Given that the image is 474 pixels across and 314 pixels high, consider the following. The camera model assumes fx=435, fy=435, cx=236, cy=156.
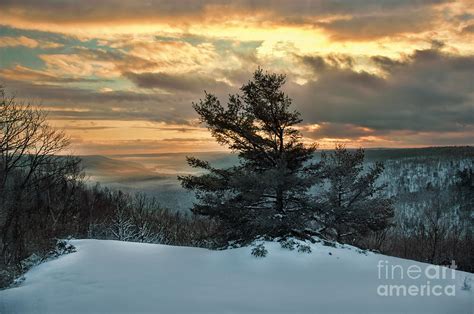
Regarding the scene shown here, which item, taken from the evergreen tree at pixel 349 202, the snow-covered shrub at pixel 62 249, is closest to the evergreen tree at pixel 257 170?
the evergreen tree at pixel 349 202

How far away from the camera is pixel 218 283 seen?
9.05 metres

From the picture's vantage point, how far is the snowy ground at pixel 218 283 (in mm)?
Result: 7629

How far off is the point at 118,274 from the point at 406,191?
167733 mm

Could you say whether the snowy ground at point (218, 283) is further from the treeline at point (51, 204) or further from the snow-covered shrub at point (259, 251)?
the treeline at point (51, 204)

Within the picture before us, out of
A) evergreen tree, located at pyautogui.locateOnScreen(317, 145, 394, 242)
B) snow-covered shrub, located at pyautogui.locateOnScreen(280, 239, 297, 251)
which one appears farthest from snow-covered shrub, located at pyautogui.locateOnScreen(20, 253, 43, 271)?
evergreen tree, located at pyautogui.locateOnScreen(317, 145, 394, 242)

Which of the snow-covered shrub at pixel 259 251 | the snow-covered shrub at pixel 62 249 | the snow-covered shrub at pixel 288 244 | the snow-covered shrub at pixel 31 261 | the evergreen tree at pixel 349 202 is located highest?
the evergreen tree at pixel 349 202

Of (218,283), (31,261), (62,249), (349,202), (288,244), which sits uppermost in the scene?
(349,202)

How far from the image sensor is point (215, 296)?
26.6 feet

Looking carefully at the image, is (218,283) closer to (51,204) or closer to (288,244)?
(288,244)

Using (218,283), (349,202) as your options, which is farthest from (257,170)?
(218,283)

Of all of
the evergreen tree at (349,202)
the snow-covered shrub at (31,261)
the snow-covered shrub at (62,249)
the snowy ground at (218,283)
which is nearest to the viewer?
the snowy ground at (218,283)

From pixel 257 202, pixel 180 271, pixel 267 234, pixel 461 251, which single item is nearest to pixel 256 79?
pixel 257 202

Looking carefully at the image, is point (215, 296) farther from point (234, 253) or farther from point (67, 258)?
point (67, 258)

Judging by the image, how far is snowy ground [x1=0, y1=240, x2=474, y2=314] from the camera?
7629 millimetres
